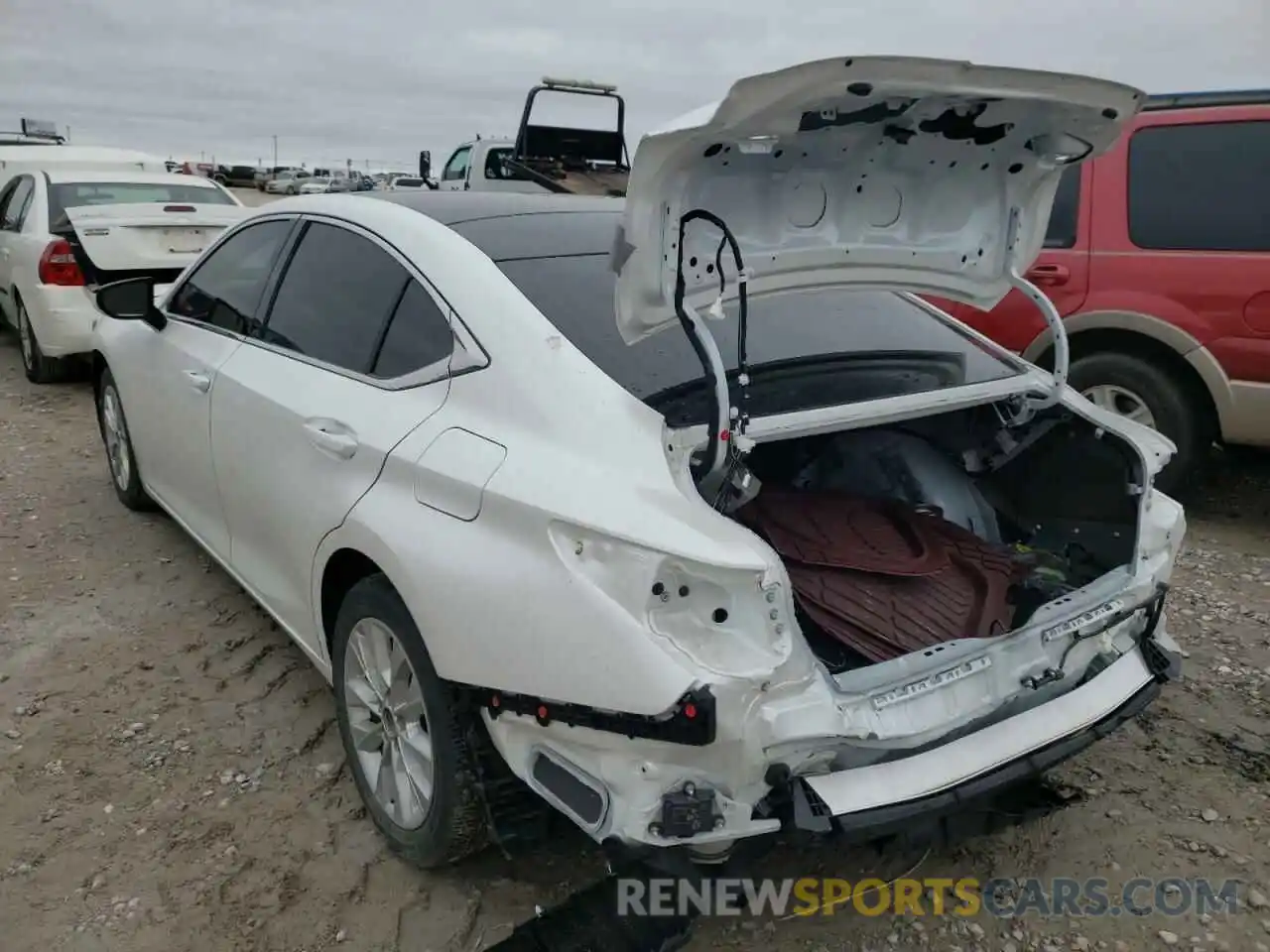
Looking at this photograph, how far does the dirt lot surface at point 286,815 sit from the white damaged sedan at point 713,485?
0.85 ft

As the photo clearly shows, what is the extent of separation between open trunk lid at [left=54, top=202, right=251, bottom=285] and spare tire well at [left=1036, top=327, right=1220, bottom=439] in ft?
16.8

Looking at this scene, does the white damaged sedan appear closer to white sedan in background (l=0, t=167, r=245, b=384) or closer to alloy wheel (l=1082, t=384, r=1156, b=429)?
alloy wheel (l=1082, t=384, r=1156, b=429)

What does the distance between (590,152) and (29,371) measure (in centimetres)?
648

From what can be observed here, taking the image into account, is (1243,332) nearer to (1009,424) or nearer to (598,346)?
(1009,424)

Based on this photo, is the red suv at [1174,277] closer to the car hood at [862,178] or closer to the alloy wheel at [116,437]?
the car hood at [862,178]

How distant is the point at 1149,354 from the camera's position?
5129 millimetres

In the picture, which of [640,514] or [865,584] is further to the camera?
[865,584]

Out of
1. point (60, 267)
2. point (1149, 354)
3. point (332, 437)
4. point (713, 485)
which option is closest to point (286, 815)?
point (332, 437)

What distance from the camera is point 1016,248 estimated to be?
2.62 metres

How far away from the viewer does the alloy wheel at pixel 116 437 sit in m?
4.79

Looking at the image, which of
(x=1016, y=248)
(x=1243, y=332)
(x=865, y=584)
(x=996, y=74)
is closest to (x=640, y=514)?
(x=865, y=584)

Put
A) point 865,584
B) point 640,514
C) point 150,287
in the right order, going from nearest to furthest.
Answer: point 640,514 → point 865,584 → point 150,287

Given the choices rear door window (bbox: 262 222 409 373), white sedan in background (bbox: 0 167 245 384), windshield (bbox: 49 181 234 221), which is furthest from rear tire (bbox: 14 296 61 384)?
rear door window (bbox: 262 222 409 373)

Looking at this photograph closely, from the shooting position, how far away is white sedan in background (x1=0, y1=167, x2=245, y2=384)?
6762mm
